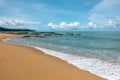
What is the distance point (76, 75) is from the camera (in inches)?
286

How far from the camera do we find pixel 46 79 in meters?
6.56

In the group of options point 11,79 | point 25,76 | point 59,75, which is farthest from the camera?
point 59,75

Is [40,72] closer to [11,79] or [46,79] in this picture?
[46,79]

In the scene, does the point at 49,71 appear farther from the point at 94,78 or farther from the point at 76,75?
the point at 94,78

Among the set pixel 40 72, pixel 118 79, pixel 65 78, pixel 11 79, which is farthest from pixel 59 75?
pixel 118 79

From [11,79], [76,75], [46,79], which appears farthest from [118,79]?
[11,79]

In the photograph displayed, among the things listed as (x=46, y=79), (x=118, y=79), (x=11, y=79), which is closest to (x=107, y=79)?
(x=118, y=79)

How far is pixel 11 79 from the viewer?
6.28 m

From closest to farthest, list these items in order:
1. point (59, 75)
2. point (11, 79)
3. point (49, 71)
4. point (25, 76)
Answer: point (11, 79), point (25, 76), point (59, 75), point (49, 71)

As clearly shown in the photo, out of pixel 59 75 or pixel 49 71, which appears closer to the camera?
pixel 59 75

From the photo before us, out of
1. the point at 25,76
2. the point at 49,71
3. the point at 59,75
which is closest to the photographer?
the point at 25,76

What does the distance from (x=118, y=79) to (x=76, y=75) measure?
68.3 inches

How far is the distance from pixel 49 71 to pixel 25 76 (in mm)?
1347

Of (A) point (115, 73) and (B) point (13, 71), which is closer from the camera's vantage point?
(B) point (13, 71)
